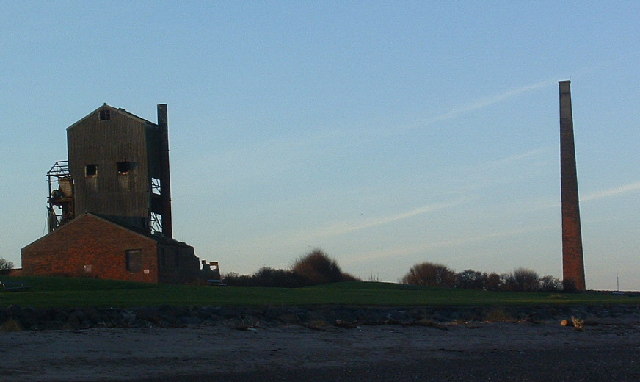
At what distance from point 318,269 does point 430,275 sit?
347 inches

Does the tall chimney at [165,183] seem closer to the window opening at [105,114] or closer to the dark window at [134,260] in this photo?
the window opening at [105,114]

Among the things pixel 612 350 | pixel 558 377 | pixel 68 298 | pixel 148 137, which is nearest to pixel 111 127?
pixel 148 137

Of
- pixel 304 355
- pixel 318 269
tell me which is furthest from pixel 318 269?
pixel 304 355

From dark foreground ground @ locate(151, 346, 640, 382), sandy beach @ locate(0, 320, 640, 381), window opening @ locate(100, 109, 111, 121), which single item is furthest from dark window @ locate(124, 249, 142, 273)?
dark foreground ground @ locate(151, 346, 640, 382)

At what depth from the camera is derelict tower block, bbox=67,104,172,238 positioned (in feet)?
190

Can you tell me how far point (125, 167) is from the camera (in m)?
58.3

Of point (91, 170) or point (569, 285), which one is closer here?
point (91, 170)

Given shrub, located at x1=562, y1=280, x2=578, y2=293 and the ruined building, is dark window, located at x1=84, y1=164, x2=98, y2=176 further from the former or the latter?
shrub, located at x1=562, y1=280, x2=578, y2=293

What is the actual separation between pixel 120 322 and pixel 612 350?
10962mm

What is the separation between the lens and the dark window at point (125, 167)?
5816 cm

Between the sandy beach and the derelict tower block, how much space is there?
35762 mm

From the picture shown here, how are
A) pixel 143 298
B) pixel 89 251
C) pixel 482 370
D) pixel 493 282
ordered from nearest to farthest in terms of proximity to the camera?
pixel 482 370 < pixel 143 298 < pixel 89 251 < pixel 493 282

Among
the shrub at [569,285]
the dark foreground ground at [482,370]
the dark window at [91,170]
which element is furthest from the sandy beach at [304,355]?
the dark window at [91,170]

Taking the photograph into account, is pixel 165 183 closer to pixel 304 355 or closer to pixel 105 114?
pixel 105 114
